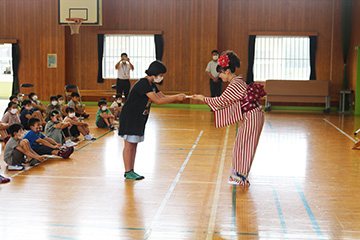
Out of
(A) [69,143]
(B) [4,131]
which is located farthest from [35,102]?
(A) [69,143]

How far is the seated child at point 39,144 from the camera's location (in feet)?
22.5

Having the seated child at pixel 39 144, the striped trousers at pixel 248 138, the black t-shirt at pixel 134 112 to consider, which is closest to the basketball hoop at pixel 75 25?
the seated child at pixel 39 144

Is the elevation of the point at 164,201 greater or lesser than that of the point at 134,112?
lesser

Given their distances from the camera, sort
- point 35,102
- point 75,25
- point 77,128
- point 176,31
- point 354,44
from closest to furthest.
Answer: point 77,128 < point 35,102 < point 354,44 < point 75,25 < point 176,31

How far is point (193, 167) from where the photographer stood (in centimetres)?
675

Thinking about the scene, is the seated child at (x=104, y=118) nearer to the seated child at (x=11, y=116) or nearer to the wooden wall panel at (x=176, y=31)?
the seated child at (x=11, y=116)

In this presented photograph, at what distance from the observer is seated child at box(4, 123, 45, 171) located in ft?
21.1

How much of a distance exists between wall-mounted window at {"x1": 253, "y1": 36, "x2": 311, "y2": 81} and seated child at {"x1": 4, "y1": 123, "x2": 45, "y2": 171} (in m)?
11.9

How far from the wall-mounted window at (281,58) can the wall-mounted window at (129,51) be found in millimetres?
3922

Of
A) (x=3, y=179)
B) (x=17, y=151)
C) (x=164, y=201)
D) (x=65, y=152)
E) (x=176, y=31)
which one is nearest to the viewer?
(x=164, y=201)

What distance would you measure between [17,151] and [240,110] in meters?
3.06

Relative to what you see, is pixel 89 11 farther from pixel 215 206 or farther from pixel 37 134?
pixel 215 206

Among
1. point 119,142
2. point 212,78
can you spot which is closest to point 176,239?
point 119,142

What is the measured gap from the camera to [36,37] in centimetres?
1819
